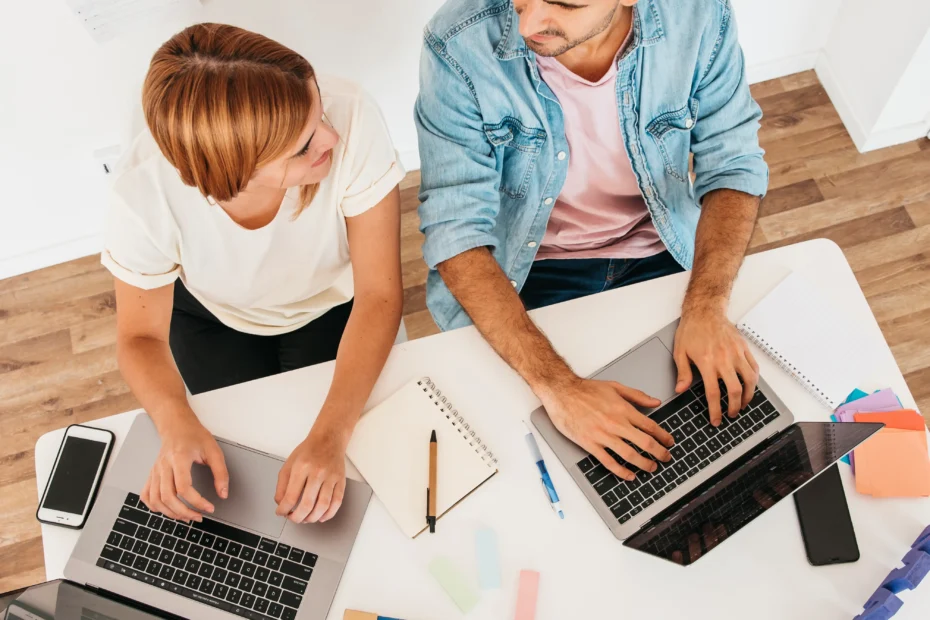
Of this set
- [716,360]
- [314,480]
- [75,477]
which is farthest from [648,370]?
[75,477]

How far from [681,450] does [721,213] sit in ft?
1.55

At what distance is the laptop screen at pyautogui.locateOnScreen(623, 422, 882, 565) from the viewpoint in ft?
3.35

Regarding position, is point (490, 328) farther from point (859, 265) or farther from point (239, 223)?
point (859, 265)

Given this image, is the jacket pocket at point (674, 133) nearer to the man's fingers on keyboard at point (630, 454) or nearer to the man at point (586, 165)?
the man at point (586, 165)

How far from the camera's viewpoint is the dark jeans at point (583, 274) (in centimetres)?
152

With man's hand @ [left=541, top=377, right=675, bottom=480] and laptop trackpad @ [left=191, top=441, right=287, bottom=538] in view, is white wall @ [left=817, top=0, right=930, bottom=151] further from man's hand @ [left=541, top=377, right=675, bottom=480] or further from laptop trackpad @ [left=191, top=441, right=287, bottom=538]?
laptop trackpad @ [left=191, top=441, right=287, bottom=538]

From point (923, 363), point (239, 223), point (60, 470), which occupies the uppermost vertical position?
point (239, 223)

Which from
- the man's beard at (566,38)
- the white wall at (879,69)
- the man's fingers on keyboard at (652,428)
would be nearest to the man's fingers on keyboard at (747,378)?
the man's fingers on keyboard at (652,428)

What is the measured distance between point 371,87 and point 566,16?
0.92 metres

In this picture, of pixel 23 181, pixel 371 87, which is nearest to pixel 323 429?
pixel 371 87

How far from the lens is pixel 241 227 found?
3.98 feet

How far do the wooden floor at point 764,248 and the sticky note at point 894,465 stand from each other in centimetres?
94

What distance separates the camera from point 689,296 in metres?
1.23

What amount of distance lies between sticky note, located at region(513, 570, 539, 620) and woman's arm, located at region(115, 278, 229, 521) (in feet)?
1.48
